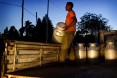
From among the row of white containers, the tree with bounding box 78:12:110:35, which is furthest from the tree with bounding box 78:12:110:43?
the row of white containers

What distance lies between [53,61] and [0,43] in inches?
71.4

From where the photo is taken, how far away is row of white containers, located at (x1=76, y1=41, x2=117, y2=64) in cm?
761

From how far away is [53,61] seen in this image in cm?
713

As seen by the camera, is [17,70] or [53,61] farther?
[53,61]

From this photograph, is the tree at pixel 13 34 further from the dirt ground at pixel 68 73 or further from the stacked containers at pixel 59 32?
the dirt ground at pixel 68 73

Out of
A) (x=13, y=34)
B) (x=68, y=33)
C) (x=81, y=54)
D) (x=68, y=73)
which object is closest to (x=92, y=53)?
(x=81, y=54)

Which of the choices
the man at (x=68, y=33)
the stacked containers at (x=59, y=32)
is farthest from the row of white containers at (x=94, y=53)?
the man at (x=68, y=33)

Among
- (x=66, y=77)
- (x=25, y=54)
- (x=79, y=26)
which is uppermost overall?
(x=79, y=26)

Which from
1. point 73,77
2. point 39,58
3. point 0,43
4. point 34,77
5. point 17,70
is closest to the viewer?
point 34,77

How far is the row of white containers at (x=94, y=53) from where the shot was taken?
7.61 m

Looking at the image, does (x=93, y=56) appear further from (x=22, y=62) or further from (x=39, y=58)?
(x=22, y=62)

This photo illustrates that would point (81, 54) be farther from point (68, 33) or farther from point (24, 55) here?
point (24, 55)

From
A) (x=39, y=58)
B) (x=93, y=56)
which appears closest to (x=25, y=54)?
(x=39, y=58)

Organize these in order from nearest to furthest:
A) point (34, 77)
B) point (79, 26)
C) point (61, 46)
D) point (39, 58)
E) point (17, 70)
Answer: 1. point (34, 77)
2. point (17, 70)
3. point (39, 58)
4. point (61, 46)
5. point (79, 26)
